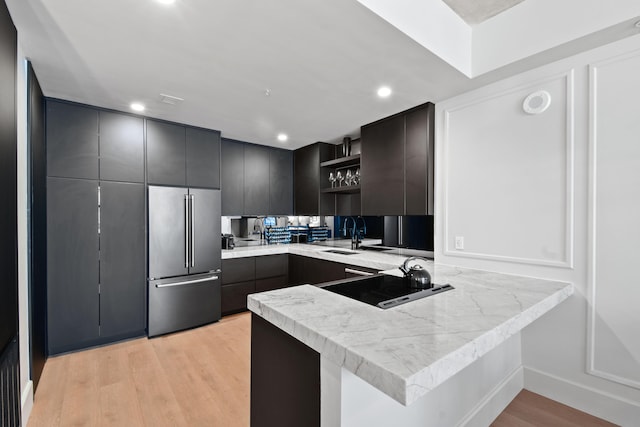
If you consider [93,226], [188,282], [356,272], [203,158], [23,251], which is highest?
[203,158]

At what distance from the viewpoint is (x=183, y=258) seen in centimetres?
327

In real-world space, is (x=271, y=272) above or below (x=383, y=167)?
below

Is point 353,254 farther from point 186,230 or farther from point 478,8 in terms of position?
point 478,8

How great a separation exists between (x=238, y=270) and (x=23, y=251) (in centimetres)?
208

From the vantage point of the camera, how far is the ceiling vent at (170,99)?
2.65 metres

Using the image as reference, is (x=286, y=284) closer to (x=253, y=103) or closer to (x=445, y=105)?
(x=253, y=103)

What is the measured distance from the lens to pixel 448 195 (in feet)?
8.88

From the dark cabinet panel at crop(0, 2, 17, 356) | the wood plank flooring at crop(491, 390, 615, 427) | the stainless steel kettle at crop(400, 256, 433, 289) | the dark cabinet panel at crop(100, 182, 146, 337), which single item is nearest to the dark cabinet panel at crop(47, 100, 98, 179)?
the dark cabinet panel at crop(100, 182, 146, 337)

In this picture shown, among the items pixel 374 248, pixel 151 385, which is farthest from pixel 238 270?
pixel 374 248

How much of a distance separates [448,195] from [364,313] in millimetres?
1869

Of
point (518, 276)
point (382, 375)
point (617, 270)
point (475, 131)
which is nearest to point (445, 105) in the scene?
point (475, 131)

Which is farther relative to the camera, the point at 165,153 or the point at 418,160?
the point at 165,153

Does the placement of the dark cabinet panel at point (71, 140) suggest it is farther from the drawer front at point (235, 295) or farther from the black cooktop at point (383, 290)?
the black cooktop at point (383, 290)

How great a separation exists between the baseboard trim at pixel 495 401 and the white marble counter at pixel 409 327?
28.4 inches
